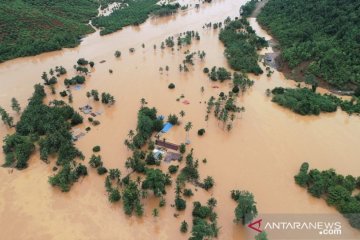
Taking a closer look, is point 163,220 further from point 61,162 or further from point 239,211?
point 61,162

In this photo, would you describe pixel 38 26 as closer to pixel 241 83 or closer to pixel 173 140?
pixel 241 83

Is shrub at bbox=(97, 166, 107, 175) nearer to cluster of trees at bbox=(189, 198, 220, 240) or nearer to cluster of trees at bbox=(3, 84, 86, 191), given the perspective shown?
cluster of trees at bbox=(3, 84, 86, 191)

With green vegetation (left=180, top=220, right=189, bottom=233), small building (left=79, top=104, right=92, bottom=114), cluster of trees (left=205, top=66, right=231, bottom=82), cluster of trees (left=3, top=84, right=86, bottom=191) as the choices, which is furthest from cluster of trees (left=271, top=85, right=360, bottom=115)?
cluster of trees (left=3, top=84, right=86, bottom=191)

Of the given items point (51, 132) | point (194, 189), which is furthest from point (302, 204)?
point (51, 132)

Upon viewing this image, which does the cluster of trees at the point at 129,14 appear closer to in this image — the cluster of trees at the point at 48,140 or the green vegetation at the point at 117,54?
the green vegetation at the point at 117,54

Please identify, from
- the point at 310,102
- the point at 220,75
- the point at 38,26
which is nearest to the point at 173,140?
the point at 220,75

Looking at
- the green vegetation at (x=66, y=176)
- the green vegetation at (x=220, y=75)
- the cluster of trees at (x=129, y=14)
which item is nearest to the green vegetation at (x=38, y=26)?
the cluster of trees at (x=129, y=14)
